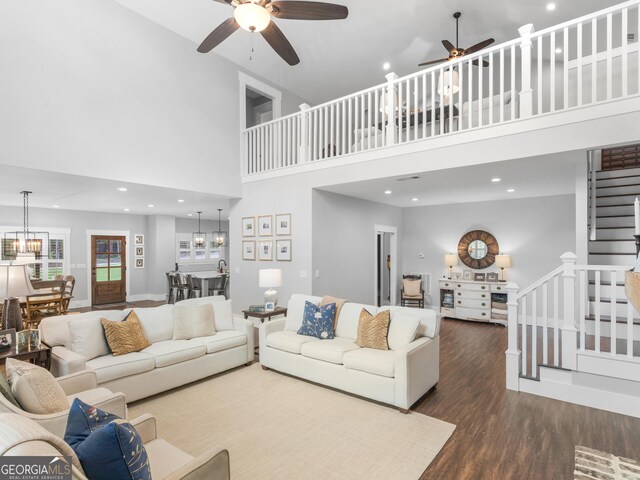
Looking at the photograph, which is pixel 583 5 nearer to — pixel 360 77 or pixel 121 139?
pixel 360 77

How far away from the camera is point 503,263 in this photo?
22.8ft

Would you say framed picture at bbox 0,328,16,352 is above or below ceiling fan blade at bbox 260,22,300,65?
below

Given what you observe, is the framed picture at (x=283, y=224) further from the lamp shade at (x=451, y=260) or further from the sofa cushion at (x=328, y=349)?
the lamp shade at (x=451, y=260)

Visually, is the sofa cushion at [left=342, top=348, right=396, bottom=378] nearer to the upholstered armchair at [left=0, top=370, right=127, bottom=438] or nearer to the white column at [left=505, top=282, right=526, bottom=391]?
the white column at [left=505, top=282, right=526, bottom=391]

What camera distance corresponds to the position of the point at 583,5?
196 inches

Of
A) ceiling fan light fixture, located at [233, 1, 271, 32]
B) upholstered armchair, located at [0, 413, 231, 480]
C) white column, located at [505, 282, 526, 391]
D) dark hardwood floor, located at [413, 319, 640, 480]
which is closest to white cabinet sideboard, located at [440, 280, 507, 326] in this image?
dark hardwood floor, located at [413, 319, 640, 480]

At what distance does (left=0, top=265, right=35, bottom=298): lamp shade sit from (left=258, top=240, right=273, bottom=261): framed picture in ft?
12.0

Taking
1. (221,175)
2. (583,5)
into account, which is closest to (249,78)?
(221,175)

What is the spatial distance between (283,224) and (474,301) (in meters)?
4.23

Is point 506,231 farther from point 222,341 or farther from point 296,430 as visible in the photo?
point 296,430

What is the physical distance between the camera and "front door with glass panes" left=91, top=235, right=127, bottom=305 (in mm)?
9422

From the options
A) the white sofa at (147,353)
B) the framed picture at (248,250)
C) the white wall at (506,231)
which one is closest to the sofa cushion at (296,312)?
the white sofa at (147,353)

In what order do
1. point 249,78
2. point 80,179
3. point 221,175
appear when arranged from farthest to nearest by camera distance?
point 249,78
point 221,175
point 80,179

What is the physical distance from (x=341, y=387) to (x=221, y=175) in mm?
4384
